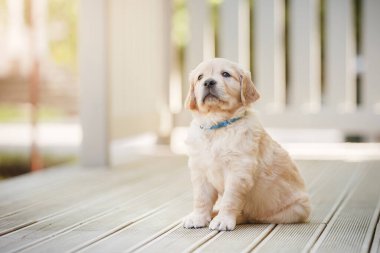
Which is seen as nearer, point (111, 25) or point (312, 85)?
point (111, 25)

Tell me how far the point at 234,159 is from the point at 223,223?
26 cm

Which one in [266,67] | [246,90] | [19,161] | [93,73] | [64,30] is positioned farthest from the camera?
[64,30]

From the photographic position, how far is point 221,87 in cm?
Result: 258

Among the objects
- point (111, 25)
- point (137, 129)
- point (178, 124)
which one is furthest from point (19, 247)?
point (178, 124)

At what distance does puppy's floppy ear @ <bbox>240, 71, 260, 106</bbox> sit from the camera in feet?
8.61

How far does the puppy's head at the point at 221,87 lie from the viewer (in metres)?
2.58

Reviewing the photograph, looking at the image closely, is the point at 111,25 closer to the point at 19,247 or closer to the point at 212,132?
the point at 212,132

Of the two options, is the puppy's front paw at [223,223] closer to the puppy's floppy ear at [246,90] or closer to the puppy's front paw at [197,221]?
the puppy's front paw at [197,221]

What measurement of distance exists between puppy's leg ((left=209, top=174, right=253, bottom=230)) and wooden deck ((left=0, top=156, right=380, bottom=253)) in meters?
0.05

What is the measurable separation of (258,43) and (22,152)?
2.56m

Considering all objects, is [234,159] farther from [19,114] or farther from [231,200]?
[19,114]

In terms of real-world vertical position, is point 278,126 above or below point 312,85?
below

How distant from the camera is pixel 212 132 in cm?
266

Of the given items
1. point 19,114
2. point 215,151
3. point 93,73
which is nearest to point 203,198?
point 215,151
